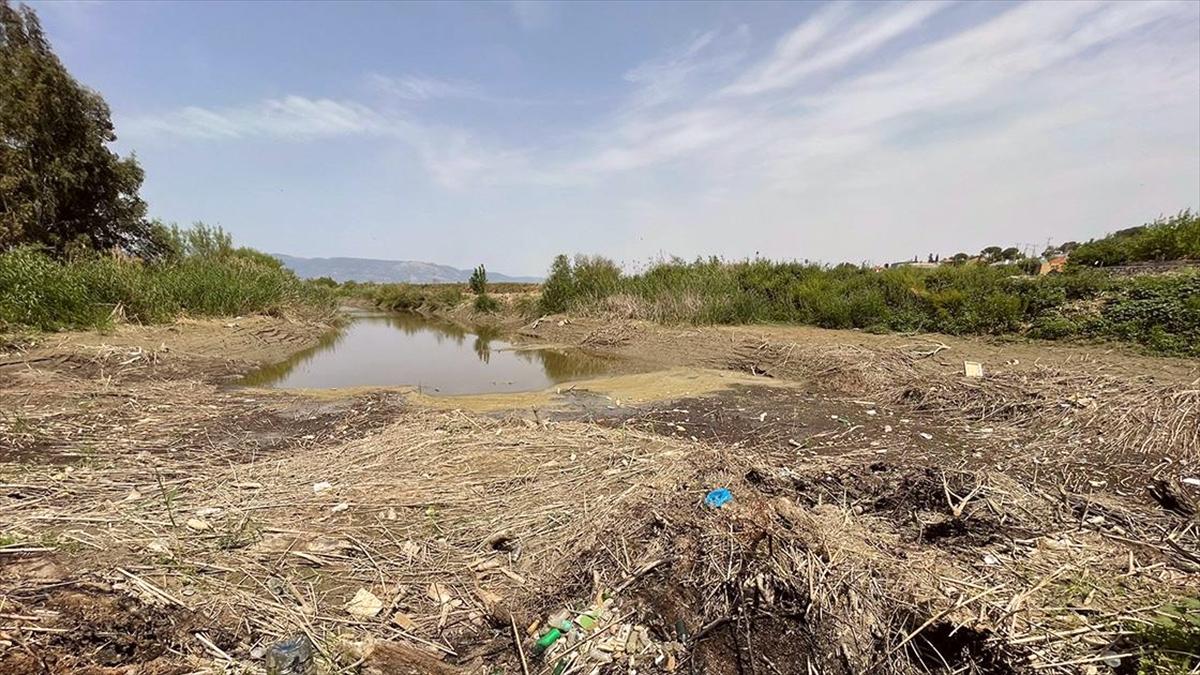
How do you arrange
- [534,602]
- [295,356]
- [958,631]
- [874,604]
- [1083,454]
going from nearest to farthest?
[958,631], [874,604], [534,602], [1083,454], [295,356]

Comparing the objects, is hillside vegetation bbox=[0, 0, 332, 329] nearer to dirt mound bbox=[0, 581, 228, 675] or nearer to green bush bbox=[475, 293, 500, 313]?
green bush bbox=[475, 293, 500, 313]

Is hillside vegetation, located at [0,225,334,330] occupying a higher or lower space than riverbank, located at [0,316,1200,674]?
higher

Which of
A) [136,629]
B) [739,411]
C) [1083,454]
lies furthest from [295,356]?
[1083,454]

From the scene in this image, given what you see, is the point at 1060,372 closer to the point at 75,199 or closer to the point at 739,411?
the point at 739,411

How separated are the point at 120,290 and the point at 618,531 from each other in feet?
47.1

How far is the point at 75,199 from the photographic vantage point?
49.4ft

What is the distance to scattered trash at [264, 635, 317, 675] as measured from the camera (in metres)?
1.90

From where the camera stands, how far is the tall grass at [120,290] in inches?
383

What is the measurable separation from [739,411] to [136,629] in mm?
5411

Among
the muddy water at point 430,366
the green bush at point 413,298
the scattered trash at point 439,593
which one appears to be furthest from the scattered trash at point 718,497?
the green bush at point 413,298

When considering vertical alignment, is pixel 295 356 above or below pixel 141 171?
below

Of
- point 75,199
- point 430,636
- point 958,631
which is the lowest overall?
point 430,636

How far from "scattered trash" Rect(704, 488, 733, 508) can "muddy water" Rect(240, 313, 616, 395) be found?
5.84m

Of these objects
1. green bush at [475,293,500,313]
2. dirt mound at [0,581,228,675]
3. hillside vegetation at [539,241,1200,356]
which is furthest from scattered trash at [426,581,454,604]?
green bush at [475,293,500,313]
